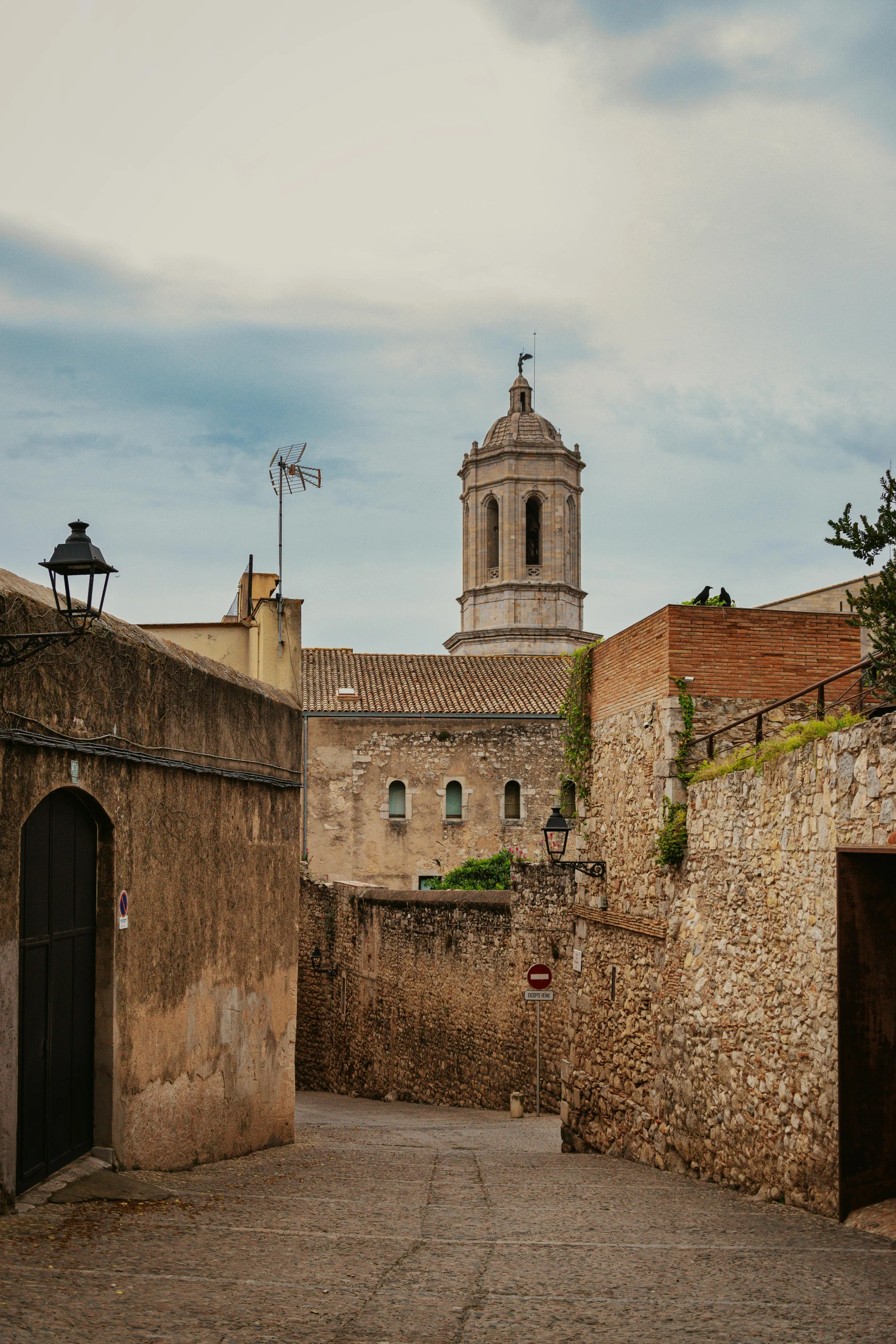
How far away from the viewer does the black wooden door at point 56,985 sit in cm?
672

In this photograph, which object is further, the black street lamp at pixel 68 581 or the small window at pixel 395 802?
the small window at pixel 395 802

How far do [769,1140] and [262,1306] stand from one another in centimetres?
506

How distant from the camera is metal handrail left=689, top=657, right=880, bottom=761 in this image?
819 cm

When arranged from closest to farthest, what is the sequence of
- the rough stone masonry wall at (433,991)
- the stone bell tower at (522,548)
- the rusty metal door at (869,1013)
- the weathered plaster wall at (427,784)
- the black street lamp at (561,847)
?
the rusty metal door at (869,1013), the black street lamp at (561,847), the rough stone masonry wall at (433,991), the weathered plaster wall at (427,784), the stone bell tower at (522,548)

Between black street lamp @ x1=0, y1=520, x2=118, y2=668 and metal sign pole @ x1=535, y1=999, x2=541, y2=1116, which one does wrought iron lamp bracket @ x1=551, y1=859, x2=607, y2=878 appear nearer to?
metal sign pole @ x1=535, y1=999, x2=541, y2=1116

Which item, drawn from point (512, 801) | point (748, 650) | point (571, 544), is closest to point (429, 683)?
point (512, 801)

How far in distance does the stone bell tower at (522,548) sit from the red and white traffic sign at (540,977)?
1698 inches

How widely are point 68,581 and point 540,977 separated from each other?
40.5ft

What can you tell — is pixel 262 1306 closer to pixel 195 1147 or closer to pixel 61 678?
pixel 61 678

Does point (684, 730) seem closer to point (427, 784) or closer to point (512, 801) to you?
point (427, 784)

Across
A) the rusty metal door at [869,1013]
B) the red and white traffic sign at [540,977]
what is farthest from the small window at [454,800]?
the rusty metal door at [869,1013]

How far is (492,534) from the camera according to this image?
6388 centimetres

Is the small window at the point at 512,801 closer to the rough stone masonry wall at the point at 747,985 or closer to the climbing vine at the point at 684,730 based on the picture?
the rough stone masonry wall at the point at 747,985

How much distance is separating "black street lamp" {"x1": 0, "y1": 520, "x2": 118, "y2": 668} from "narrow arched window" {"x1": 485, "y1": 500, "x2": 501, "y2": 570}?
57255 mm
